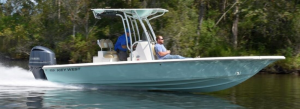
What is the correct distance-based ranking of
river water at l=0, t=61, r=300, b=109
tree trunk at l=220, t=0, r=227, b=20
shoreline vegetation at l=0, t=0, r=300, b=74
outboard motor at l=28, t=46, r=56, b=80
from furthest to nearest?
tree trunk at l=220, t=0, r=227, b=20 → shoreline vegetation at l=0, t=0, r=300, b=74 → outboard motor at l=28, t=46, r=56, b=80 → river water at l=0, t=61, r=300, b=109

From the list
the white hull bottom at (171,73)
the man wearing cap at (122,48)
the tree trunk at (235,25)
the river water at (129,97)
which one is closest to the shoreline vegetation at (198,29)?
the tree trunk at (235,25)

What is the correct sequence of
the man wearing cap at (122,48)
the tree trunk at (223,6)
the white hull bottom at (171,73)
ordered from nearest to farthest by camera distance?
1. the white hull bottom at (171,73)
2. the man wearing cap at (122,48)
3. the tree trunk at (223,6)

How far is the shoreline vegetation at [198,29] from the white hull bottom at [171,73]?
8485mm

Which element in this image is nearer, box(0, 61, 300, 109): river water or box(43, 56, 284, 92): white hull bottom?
box(0, 61, 300, 109): river water

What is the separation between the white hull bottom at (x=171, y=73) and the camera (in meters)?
9.51

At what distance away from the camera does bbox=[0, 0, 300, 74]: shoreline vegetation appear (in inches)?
775

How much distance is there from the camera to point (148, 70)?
32.4 feet

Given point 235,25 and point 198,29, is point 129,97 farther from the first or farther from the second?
point 235,25

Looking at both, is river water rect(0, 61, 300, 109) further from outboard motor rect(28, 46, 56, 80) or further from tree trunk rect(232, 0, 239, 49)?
tree trunk rect(232, 0, 239, 49)

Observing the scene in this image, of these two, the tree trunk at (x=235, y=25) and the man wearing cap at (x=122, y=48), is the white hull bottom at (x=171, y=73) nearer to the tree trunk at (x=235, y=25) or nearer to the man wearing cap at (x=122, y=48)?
the man wearing cap at (x=122, y=48)

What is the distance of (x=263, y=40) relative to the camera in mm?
21703

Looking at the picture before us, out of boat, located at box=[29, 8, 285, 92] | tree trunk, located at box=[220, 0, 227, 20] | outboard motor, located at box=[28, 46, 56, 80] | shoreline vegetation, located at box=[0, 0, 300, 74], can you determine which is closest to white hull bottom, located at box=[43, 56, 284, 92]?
boat, located at box=[29, 8, 285, 92]

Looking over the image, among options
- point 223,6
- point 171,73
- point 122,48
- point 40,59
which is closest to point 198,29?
point 223,6

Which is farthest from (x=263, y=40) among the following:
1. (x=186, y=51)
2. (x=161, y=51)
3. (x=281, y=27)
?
(x=161, y=51)
